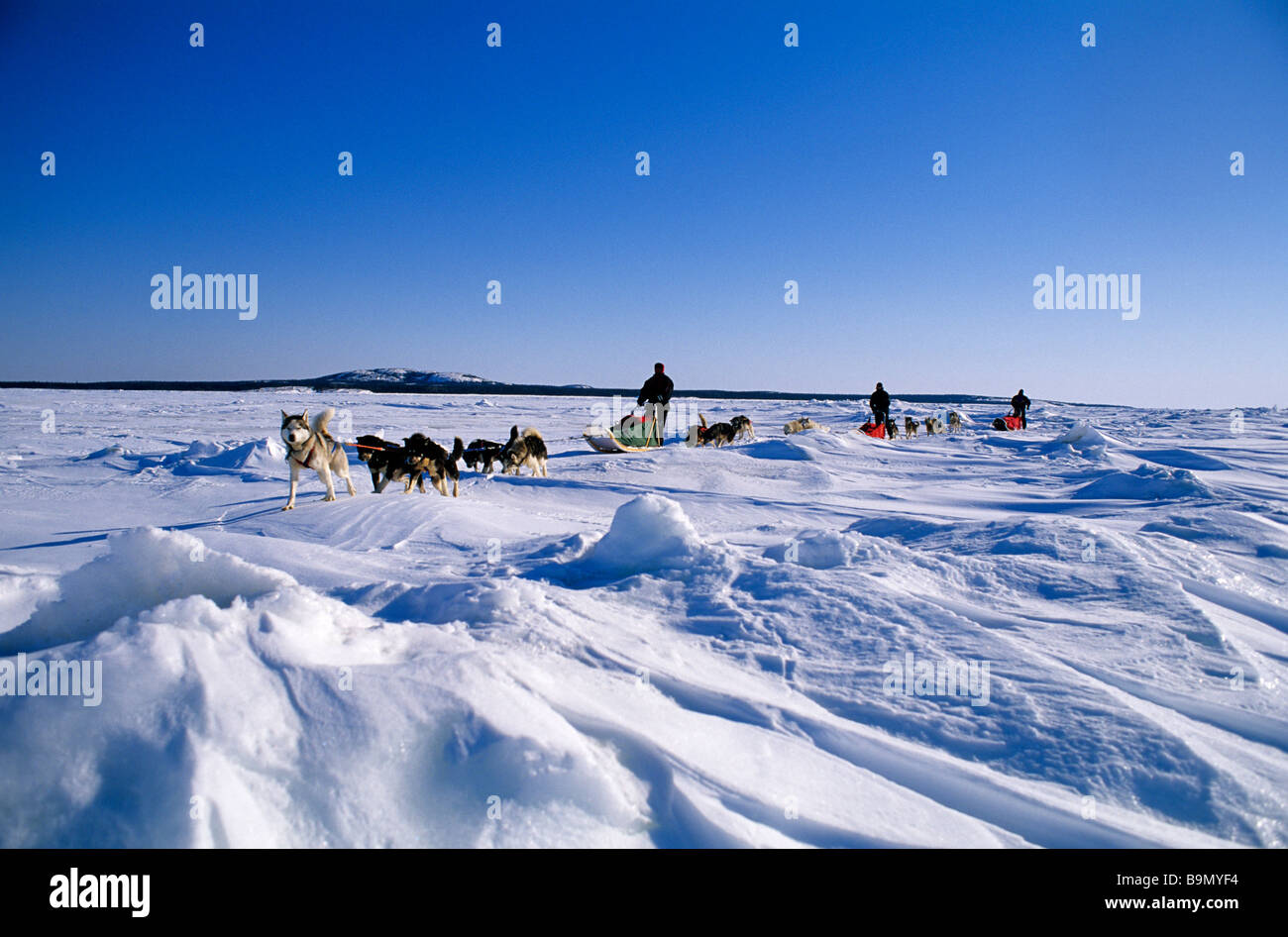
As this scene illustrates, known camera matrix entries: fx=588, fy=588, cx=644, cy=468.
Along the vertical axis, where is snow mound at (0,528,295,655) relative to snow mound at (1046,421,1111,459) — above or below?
below

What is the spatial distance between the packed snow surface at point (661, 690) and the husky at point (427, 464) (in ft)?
8.98

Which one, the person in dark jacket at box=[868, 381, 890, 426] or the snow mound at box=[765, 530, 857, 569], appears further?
the person in dark jacket at box=[868, 381, 890, 426]

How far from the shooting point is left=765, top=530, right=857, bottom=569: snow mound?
141 inches

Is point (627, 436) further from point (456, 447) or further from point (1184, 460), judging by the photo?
point (1184, 460)

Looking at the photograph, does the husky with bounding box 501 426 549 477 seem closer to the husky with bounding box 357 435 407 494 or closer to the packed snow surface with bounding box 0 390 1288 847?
the husky with bounding box 357 435 407 494

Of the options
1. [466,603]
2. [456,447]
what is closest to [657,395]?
[456,447]

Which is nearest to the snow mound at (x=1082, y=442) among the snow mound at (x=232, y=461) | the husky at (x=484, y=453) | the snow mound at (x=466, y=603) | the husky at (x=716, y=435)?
the husky at (x=716, y=435)

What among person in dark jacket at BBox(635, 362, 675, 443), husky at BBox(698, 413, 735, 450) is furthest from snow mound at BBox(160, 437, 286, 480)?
husky at BBox(698, 413, 735, 450)

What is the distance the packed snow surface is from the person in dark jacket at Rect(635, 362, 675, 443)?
878cm

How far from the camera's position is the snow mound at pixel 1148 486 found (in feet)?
20.9

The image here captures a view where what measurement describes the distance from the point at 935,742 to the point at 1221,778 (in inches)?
30.2

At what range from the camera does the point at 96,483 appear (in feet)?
25.7
